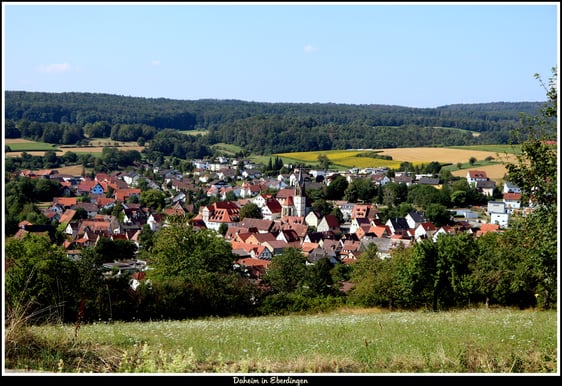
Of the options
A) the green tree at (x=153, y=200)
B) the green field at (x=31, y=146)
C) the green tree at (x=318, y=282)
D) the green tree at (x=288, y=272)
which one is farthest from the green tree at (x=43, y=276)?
the green field at (x=31, y=146)

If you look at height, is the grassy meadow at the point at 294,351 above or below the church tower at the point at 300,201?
above

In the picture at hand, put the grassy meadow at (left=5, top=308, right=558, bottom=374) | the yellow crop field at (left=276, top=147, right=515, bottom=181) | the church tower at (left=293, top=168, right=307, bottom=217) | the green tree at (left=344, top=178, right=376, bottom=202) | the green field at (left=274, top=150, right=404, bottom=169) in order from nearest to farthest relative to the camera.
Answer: the grassy meadow at (left=5, top=308, right=558, bottom=374) < the church tower at (left=293, top=168, right=307, bottom=217) < the green tree at (left=344, top=178, right=376, bottom=202) < the yellow crop field at (left=276, top=147, right=515, bottom=181) < the green field at (left=274, top=150, right=404, bottom=169)

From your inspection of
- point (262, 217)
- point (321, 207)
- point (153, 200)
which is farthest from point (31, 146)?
point (321, 207)

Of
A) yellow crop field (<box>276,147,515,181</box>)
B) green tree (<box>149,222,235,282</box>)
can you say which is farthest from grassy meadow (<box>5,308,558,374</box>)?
yellow crop field (<box>276,147,515,181</box>)

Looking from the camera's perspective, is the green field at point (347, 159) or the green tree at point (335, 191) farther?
the green field at point (347, 159)

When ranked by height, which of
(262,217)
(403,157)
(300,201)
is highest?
(403,157)

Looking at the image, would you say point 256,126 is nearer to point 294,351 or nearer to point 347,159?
point 347,159

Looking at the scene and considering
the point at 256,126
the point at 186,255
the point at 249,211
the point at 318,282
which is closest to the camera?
the point at 186,255

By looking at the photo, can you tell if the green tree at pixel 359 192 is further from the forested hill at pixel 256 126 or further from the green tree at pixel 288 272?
the forested hill at pixel 256 126

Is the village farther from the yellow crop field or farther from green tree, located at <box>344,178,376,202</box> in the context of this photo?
the yellow crop field
